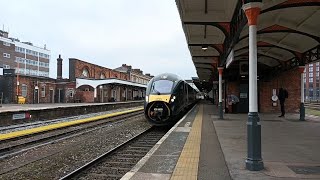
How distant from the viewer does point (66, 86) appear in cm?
5269

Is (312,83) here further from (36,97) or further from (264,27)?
(264,27)

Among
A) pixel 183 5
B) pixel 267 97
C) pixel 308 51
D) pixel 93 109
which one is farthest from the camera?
pixel 93 109

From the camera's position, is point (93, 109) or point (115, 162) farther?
point (93, 109)

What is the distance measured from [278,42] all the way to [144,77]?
304 ft

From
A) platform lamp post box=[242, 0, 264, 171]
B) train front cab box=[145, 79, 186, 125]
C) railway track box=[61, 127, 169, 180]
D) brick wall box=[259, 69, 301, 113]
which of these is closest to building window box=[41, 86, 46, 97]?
brick wall box=[259, 69, 301, 113]

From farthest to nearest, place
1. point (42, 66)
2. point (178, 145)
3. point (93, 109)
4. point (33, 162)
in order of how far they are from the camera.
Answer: point (42, 66) → point (93, 109) → point (178, 145) → point (33, 162)

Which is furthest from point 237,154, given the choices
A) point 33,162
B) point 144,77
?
point 144,77

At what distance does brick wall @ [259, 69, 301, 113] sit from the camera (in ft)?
84.9

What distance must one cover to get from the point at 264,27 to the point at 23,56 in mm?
94479

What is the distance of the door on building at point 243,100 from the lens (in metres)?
26.2

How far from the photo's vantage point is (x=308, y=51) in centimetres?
1850

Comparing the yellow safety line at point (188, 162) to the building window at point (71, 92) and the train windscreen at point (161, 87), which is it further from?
the building window at point (71, 92)

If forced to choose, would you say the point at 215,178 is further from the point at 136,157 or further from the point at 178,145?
the point at 136,157

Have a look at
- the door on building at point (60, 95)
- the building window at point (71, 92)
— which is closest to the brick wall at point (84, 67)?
the building window at point (71, 92)
